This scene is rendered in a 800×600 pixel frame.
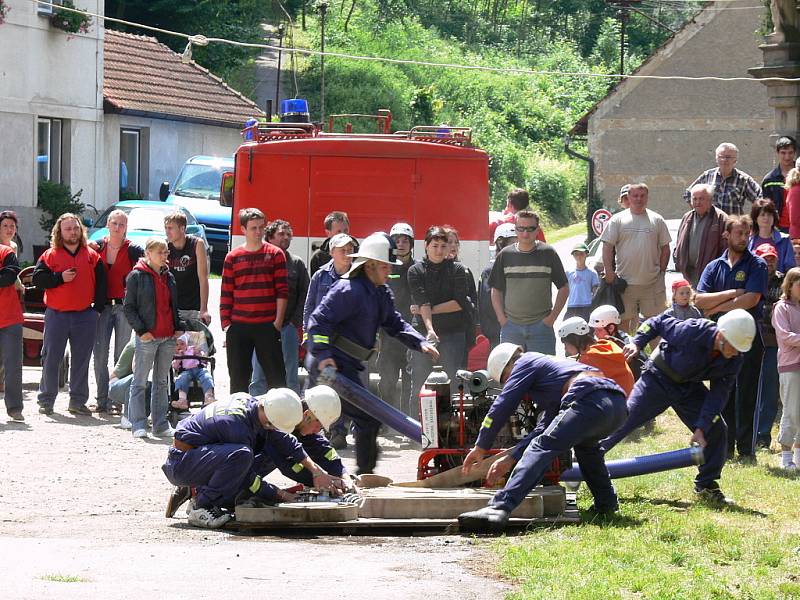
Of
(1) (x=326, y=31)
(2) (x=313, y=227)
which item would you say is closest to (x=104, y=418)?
(2) (x=313, y=227)

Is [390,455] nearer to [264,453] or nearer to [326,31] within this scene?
[264,453]

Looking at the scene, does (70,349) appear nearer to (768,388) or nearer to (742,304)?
(742,304)

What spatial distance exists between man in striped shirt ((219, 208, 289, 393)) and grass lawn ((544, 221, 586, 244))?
28126mm

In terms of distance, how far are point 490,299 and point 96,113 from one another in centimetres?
2074

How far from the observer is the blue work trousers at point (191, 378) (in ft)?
46.3

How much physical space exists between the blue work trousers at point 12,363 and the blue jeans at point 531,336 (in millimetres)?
4770

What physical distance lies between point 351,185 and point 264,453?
5928 millimetres

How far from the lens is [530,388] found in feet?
31.2

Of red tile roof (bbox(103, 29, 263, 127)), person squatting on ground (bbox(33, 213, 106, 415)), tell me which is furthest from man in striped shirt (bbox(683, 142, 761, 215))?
red tile roof (bbox(103, 29, 263, 127))

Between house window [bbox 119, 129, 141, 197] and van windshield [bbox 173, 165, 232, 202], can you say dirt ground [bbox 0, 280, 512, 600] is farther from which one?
house window [bbox 119, 129, 141, 197]

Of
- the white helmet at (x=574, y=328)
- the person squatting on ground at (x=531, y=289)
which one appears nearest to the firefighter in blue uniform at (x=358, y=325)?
the white helmet at (x=574, y=328)

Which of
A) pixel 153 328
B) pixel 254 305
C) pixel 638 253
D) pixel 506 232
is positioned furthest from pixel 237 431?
pixel 506 232

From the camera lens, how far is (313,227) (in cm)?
1535

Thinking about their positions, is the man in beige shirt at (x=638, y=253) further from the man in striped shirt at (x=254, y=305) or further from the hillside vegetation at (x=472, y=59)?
the hillside vegetation at (x=472, y=59)
